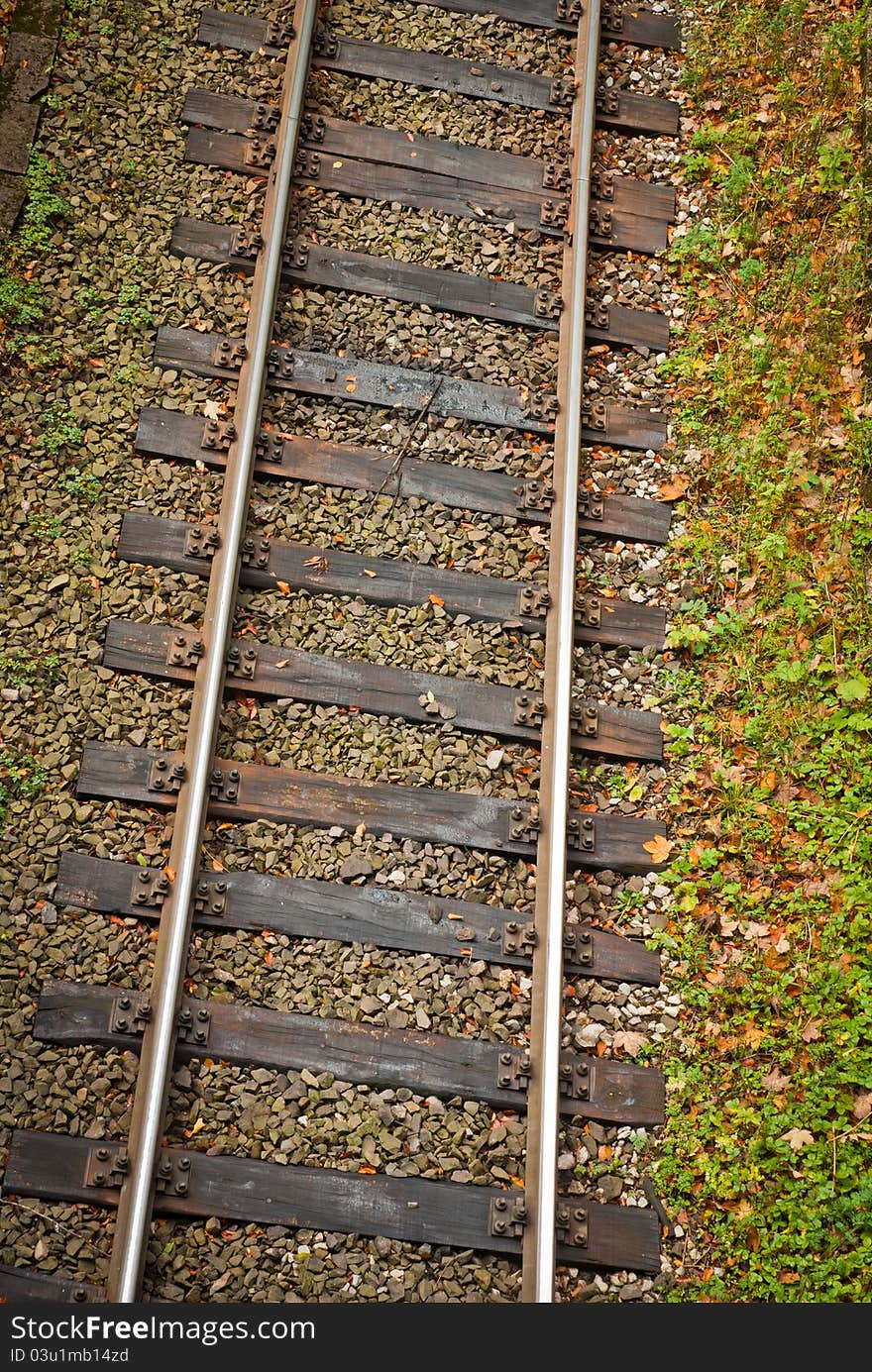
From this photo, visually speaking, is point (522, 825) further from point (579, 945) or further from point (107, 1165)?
point (107, 1165)

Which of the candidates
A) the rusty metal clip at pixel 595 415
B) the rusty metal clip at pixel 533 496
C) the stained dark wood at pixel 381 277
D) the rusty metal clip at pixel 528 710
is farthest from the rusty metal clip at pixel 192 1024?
the stained dark wood at pixel 381 277

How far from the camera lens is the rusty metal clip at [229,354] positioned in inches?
A: 225

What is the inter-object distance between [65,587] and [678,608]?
104 inches

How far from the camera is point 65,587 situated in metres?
5.27

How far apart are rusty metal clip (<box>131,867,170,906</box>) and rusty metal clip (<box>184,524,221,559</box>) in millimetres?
1375

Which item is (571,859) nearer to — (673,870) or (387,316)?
(673,870)

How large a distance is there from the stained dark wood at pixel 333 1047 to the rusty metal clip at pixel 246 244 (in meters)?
3.37

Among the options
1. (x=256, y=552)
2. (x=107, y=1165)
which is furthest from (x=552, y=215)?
(x=107, y=1165)

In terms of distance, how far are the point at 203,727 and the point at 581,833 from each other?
1.57 meters

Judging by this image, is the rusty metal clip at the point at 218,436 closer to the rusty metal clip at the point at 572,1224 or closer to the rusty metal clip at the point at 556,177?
the rusty metal clip at the point at 556,177

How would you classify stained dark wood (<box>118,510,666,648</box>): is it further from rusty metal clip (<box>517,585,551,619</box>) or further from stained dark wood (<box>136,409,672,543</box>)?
stained dark wood (<box>136,409,672,543</box>)

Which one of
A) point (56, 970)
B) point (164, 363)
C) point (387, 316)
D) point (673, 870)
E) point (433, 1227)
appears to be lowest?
point (433, 1227)

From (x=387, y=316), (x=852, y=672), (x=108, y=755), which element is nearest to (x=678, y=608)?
(x=852, y=672)

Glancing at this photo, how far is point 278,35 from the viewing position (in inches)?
254
